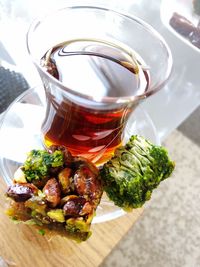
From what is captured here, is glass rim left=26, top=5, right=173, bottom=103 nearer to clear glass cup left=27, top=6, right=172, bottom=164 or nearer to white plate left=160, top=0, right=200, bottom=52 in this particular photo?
clear glass cup left=27, top=6, right=172, bottom=164

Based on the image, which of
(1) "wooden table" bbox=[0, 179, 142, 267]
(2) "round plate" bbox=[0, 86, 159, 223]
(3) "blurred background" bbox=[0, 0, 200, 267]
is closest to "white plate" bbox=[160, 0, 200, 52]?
(3) "blurred background" bbox=[0, 0, 200, 267]

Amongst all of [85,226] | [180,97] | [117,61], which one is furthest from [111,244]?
[180,97]

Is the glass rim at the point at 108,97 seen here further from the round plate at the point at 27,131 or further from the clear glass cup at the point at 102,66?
the round plate at the point at 27,131

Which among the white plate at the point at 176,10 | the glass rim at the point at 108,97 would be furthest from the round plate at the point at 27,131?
the white plate at the point at 176,10

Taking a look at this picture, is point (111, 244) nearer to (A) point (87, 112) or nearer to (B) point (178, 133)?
(A) point (87, 112)

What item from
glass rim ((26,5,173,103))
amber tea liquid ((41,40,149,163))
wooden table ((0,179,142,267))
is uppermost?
glass rim ((26,5,173,103))

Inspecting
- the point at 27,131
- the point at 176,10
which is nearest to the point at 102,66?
the point at 27,131
